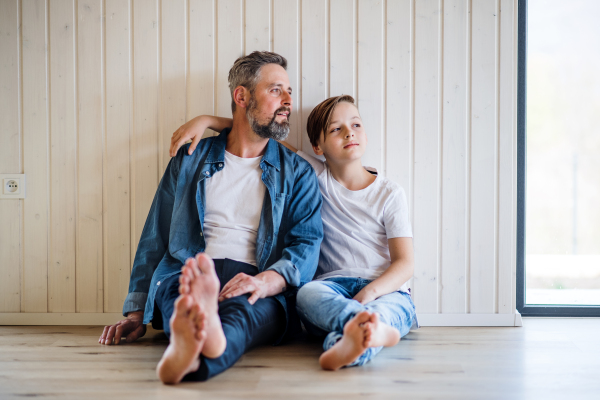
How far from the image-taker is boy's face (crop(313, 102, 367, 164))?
1702mm

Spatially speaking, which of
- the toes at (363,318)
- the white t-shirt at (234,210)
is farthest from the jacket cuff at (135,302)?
the toes at (363,318)

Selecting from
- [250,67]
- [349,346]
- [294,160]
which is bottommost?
[349,346]

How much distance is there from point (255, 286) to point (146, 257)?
1.71ft

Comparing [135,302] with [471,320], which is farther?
[471,320]

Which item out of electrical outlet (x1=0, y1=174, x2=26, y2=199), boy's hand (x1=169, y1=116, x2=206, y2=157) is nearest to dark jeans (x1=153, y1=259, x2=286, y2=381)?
boy's hand (x1=169, y1=116, x2=206, y2=157)

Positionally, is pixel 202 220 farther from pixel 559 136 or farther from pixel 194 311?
pixel 559 136

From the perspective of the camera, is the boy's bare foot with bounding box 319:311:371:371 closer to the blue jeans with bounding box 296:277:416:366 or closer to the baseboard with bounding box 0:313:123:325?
the blue jeans with bounding box 296:277:416:366

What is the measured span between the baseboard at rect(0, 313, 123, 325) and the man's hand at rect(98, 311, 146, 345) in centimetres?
30

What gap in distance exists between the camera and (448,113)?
1.88 m

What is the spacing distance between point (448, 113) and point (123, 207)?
5.07 feet

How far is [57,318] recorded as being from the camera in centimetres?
189

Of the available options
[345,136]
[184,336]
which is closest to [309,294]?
[184,336]

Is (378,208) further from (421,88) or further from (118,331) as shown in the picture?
(118,331)

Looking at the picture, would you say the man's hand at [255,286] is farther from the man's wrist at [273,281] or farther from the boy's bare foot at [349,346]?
the boy's bare foot at [349,346]
